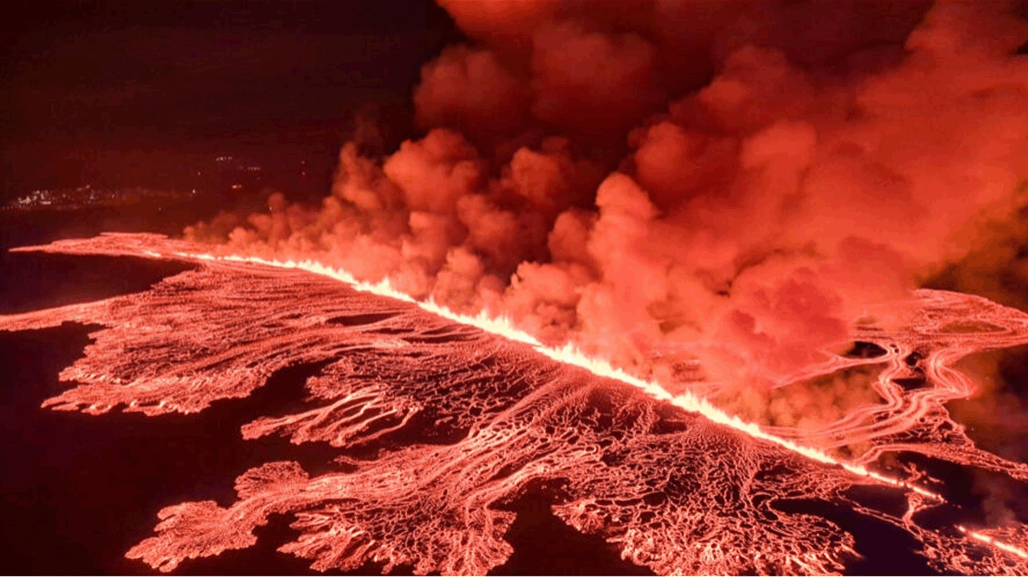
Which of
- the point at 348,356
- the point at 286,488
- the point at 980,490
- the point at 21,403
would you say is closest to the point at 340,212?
the point at 348,356

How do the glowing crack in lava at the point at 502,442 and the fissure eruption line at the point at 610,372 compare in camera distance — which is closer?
the glowing crack in lava at the point at 502,442

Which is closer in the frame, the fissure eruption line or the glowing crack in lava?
the glowing crack in lava

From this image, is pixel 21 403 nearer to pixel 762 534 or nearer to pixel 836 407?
pixel 762 534

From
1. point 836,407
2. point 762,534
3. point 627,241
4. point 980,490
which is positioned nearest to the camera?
point 762,534

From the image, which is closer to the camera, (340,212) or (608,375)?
(608,375)

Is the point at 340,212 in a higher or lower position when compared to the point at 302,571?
higher

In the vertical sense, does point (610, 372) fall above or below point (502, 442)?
above

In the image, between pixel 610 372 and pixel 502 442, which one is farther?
pixel 610 372

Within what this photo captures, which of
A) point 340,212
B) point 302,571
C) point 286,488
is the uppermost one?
point 340,212
